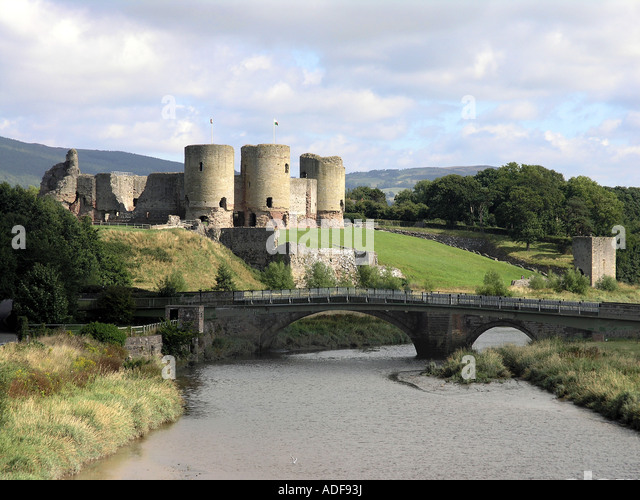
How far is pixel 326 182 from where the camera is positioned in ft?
328

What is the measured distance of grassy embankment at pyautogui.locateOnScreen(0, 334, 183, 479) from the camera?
28.9 meters

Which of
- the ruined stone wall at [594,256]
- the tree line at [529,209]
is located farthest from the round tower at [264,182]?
the tree line at [529,209]

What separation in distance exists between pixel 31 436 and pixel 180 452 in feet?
19.0

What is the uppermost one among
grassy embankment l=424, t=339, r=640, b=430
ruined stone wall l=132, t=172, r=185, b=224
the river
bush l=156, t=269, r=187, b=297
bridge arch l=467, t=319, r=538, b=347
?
ruined stone wall l=132, t=172, r=185, b=224

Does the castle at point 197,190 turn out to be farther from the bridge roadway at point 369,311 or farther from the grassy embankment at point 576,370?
the grassy embankment at point 576,370

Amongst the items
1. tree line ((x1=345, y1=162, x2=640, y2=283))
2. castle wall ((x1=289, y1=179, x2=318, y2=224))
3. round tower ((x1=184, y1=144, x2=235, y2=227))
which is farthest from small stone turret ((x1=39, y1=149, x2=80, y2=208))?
tree line ((x1=345, y1=162, x2=640, y2=283))

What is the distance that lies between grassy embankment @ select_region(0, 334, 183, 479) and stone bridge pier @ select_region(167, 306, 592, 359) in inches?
520

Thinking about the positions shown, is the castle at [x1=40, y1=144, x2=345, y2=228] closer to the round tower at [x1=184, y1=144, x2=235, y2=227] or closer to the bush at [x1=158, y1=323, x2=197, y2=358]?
the round tower at [x1=184, y1=144, x2=235, y2=227]

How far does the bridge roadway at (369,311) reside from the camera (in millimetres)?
55938

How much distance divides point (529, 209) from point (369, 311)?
62.4 meters

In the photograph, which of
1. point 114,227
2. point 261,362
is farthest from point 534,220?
point 261,362

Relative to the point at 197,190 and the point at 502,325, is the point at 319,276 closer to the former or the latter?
the point at 197,190

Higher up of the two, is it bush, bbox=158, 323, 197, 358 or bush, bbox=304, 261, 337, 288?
bush, bbox=304, 261, 337, 288

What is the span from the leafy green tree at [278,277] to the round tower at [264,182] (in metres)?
12.7
